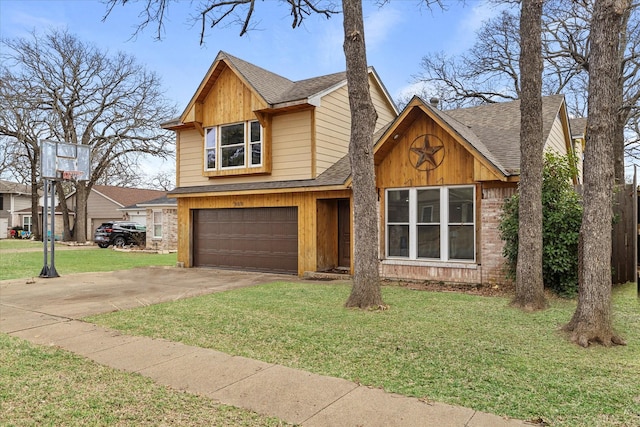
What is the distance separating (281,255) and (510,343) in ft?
29.0

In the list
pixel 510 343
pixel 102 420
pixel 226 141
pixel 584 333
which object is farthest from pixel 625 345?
pixel 226 141

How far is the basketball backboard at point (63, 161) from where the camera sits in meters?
12.4

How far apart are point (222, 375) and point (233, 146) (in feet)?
34.9

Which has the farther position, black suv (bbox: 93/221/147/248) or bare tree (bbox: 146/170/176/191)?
bare tree (bbox: 146/170/176/191)

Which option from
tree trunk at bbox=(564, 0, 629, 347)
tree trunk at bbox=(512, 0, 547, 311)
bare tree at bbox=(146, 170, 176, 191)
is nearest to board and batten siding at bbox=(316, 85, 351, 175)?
tree trunk at bbox=(512, 0, 547, 311)

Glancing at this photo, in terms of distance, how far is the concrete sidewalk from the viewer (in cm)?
357

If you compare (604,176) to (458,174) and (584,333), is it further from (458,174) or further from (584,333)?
(458,174)

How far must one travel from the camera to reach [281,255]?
1357 centimetres

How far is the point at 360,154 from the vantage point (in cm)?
788

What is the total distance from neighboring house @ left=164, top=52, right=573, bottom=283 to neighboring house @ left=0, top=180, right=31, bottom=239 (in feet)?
129

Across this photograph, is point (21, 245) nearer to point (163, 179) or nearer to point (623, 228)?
point (163, 179)

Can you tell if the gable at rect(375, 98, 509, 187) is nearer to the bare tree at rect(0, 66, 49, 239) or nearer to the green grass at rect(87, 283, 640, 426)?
the green grass at rect(87, 283, 640, 426)

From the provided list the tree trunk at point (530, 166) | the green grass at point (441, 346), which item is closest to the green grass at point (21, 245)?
the green grass at point (441, 346)

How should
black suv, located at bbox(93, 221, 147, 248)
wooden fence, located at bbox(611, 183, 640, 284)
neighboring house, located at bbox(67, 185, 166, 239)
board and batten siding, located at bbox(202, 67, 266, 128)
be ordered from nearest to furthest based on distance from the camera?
wooden fence, located at bbox(611, 183, 640, 284), board and batten siding, located at bbox(202, 67, 266, 128), black suv, located at bbox(93, 221, 147, 248), neighboring house, located at bbox(67, 185, 166, 239)
